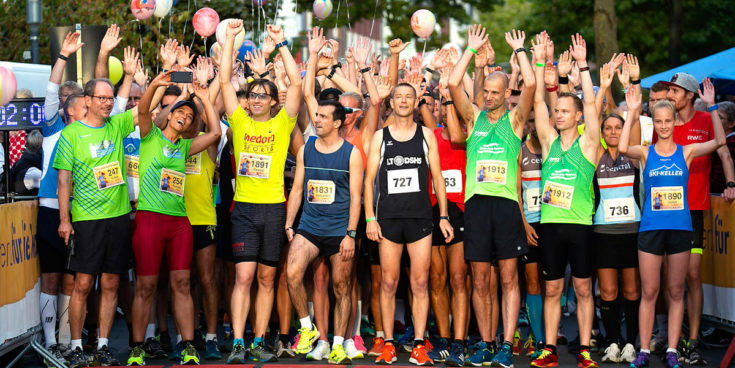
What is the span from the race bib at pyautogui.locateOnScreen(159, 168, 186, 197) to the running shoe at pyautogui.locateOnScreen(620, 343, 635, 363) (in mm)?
3912

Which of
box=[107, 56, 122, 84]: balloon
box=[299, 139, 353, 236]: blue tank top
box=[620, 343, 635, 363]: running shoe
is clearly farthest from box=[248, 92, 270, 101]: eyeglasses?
box=[107, 56, 122, 84]: balloon

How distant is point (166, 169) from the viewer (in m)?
8.71

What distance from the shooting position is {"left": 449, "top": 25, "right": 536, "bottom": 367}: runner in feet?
28.0

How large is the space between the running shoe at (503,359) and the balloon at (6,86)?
14.3 ft

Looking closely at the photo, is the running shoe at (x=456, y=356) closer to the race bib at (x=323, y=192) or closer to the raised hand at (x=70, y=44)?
the race bib at (x=323, y=192)

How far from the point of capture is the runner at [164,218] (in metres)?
8.61

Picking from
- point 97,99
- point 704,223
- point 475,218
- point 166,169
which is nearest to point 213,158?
point 166,169

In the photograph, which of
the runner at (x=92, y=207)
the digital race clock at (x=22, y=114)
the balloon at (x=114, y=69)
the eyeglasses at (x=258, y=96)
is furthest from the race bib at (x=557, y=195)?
the balloon at (x=114, y=69)

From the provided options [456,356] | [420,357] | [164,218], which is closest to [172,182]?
[164,218]

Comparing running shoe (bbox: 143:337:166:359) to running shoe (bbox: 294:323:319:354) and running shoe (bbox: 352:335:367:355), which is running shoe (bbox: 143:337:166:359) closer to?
running shoe (bbox: 294:323:319:354)

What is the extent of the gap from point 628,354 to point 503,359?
1141 mm

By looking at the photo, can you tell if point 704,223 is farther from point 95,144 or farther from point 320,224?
point 95,144

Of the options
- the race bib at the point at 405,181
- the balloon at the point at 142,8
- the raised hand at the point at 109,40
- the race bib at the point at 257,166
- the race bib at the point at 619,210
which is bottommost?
the race bib at the point at 619,210

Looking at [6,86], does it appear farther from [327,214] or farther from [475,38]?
[475,38]
